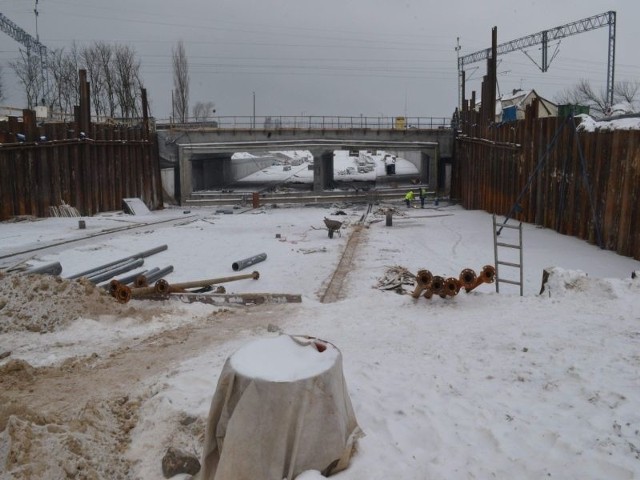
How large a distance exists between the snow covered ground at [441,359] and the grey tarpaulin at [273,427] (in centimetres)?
17

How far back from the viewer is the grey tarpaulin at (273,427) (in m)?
3.59

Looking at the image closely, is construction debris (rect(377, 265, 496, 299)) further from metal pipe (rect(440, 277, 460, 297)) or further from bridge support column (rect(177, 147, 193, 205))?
bridge support column (rect(177, 147, 193, 205))

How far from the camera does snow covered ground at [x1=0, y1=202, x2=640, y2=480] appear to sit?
4.14 meters

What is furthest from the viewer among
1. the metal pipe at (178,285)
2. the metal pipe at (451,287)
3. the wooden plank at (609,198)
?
the wooden plank at (609,198)

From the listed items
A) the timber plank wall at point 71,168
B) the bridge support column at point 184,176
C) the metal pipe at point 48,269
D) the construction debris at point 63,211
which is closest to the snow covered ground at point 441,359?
the metal pipe at point 48,269

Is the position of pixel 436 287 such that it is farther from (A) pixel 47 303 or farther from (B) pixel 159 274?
(B) pixel 159 274

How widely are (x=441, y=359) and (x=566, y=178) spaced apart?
1312 centimetres

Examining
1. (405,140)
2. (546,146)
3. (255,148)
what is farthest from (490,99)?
(255,148)

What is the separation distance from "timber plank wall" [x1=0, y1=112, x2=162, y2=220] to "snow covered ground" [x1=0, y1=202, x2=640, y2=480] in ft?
22.5

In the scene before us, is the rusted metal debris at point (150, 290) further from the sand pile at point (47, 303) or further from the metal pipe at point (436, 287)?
the metal pipe at point (436, 287)

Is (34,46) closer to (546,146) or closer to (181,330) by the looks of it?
(546,146)

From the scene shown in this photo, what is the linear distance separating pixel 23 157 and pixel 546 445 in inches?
826

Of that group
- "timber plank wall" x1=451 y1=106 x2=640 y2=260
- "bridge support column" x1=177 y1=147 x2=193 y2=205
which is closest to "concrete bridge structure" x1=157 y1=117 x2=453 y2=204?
"bridge support column" x1=177 y1=147 x2=193 y2=205

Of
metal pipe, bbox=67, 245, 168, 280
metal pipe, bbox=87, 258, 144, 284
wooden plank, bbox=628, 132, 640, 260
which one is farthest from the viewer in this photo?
wooden plank, bbox=628, 132, 640, 260
